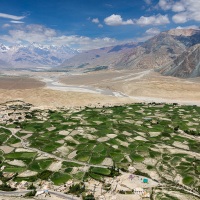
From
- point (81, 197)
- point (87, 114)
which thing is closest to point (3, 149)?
point (81, 197)

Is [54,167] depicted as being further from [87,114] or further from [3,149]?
[87,114]

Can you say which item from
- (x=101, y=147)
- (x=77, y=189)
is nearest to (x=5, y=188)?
(x=77, y=189)

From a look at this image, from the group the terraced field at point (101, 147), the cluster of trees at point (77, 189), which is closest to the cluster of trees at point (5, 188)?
the terraced field at point (101, 147)

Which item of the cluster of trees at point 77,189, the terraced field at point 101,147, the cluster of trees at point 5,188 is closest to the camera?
the cluster of trees at point 77,189

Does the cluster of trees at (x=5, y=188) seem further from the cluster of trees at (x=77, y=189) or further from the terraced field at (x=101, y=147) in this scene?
the cluster of trees at (x=77, y=189)

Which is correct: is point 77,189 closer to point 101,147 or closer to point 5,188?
point 5,188

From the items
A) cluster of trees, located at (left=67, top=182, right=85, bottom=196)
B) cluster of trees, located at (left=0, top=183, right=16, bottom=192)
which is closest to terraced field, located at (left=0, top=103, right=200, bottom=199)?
cluster of trees, located at (left=67, top=182, right=85, bottom=196)

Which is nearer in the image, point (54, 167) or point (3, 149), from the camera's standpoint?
point (54, 167)

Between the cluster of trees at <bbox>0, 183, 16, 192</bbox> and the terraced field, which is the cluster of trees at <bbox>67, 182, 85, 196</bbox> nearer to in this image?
the terraced field
